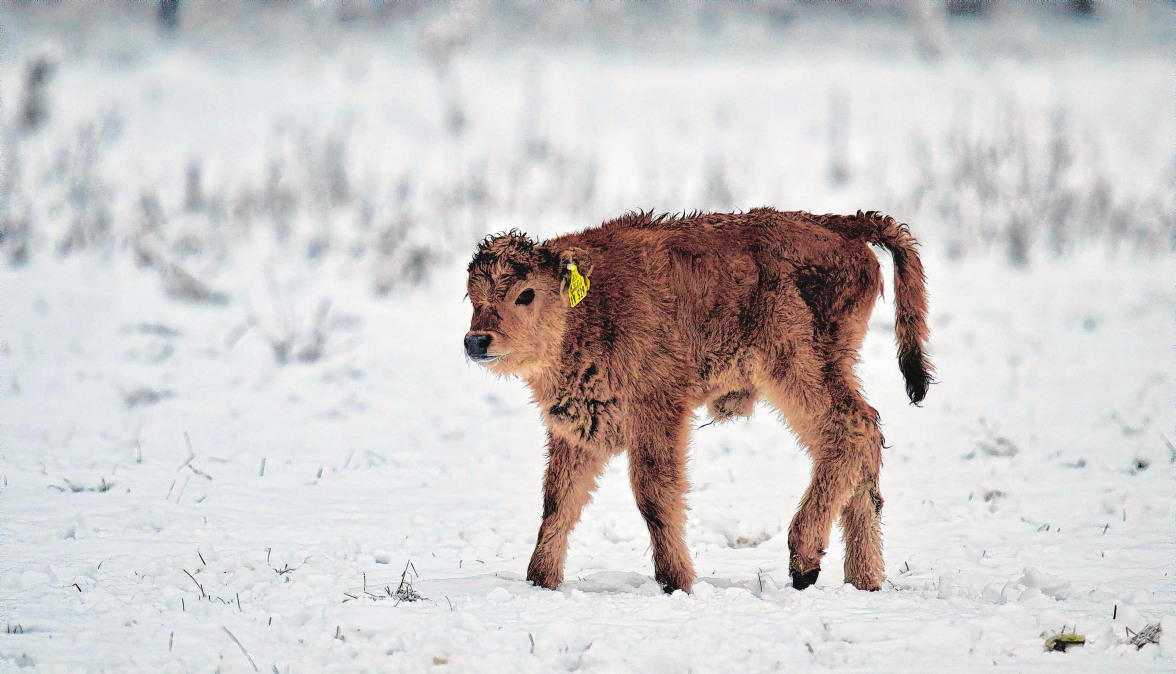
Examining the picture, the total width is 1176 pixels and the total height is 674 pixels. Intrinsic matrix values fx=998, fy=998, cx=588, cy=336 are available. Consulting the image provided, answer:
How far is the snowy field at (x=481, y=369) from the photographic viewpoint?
4340 mm

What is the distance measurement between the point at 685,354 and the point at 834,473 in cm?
98

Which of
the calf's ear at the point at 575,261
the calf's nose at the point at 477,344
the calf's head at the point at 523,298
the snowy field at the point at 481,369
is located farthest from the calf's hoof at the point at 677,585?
the calf's ear at the point at 575,261

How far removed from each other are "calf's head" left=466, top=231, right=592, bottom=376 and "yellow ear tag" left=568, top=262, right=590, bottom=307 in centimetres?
3

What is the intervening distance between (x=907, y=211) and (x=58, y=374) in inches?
542

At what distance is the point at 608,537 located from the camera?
6.45 meters

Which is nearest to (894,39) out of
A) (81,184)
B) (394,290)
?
(394,290)

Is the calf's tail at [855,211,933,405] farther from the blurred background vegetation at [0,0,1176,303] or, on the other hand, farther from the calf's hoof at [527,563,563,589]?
the blurred background vegetation at [0,0,1176,303]

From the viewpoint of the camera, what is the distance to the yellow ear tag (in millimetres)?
5090

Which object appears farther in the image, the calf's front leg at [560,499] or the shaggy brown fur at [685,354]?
the calf's front leg at [560,499]

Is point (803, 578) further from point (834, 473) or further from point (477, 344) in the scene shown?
point (477, 344)

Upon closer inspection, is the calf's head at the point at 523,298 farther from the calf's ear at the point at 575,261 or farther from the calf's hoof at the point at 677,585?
the calf's hoof at the point at 677,585

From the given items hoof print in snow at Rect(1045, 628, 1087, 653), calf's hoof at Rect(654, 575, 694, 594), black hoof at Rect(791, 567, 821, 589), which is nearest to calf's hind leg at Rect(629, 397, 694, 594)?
calf's hoof at Rect(654, 575, 694, 594)

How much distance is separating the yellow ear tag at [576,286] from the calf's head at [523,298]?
3cm

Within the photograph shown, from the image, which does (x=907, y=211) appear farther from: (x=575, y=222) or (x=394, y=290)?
(x=394, y=290)
